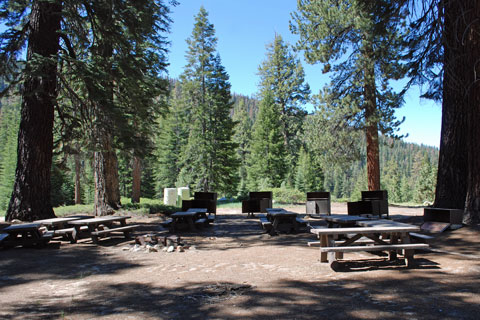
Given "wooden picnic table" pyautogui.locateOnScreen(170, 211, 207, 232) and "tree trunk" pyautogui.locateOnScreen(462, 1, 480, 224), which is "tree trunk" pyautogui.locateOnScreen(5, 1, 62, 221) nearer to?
"wooden picnic table" pyautogui.locateOnScreen(170, 211, 207, 232)

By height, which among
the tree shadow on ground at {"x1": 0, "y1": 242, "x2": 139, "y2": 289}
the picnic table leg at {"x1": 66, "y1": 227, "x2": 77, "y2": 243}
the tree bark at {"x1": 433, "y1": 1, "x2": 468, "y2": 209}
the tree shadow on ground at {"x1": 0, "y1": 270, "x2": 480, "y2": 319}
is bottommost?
the tree shadow on ground at {"x1": 0, "y1": 242, "x2": 139, "y2": 289}

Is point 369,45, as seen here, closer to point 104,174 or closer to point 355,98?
point 355,98

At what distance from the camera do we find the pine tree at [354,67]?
48.6 feet

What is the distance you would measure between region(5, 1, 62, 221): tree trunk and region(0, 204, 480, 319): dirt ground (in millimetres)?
2538

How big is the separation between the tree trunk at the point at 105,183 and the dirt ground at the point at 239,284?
20.7ft

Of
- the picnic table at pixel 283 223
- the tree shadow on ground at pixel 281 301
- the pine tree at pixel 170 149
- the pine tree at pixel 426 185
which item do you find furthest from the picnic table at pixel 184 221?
the pine tree at pixel 426 185

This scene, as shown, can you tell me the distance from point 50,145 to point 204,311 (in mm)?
8307

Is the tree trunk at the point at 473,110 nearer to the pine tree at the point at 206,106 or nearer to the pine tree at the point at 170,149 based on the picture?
the pine tree at the point at 206,106

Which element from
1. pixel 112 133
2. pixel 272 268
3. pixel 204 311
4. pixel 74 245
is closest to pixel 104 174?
pixel 112 133

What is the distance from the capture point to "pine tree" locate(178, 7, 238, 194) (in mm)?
28500

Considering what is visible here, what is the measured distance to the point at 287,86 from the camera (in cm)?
3872

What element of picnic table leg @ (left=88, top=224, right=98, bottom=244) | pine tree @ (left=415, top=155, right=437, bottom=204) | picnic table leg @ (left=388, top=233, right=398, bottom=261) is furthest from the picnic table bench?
pine tree @ (left=415, top=155, right=437, bottom=204)

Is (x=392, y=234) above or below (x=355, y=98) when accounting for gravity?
below

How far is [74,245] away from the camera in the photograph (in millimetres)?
7461
